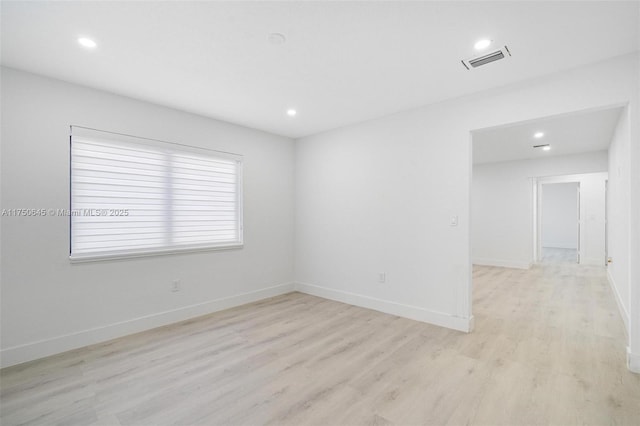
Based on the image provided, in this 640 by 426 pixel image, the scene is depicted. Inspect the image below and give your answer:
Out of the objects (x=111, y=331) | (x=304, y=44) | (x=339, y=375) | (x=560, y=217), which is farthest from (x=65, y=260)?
(x=560, y=217)

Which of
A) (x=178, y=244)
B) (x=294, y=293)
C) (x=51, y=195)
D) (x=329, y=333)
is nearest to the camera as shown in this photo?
(x=51, y=195)

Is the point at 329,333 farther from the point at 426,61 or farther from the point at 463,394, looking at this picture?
the point at 426,61

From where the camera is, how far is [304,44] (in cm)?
238

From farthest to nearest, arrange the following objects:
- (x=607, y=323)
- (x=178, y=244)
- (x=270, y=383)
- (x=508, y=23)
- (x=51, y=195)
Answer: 1. (x=178, y=244)
2. (x=607, y=323)
3. (x=51, y=195)
4. (x=270, y=383)
5. (x=508, y=23)

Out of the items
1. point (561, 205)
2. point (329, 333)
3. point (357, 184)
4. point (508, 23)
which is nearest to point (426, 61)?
point (508, 23)

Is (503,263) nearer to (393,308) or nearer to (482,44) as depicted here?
(393,308)

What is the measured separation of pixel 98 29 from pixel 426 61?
2582 mm

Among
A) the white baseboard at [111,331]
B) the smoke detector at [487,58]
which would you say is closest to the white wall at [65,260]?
the white baseboard at [111,331]

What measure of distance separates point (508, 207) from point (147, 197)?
777 cm

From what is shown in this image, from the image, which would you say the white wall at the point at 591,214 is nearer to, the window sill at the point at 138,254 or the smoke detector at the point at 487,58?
the smoke detector at the point at 487,58

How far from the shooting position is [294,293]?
504 centimetres

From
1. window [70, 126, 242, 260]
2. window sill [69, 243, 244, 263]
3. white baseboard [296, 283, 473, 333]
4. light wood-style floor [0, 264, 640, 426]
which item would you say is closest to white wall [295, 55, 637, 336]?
white baseboard [296, 283, 473, 333]

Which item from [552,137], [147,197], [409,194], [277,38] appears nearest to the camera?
[277,38]

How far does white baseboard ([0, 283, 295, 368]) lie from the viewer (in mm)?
2693
